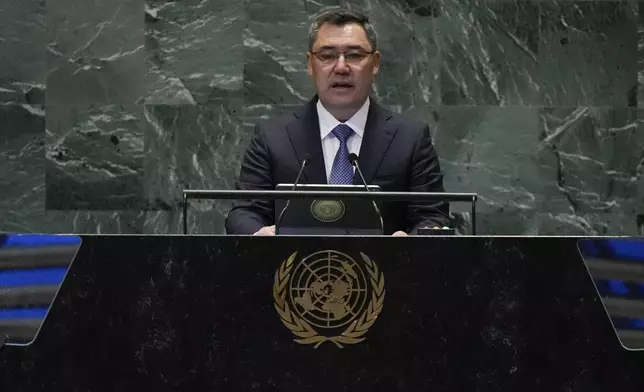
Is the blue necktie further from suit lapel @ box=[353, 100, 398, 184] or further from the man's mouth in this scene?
the man's mouth

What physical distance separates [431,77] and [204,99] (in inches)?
45.8

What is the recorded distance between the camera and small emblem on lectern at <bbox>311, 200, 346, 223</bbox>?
7.70 feet

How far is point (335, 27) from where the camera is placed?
129 inches

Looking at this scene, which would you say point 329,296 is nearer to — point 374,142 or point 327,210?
point 327,210

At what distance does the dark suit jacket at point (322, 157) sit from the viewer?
327 cm

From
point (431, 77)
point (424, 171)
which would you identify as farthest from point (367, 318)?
point (431, 77)

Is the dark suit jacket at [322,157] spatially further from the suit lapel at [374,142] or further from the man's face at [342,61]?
the man's face at [342,61]

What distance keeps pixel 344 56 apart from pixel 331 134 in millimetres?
301

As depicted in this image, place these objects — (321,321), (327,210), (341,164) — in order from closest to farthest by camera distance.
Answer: (321,321), (327,210), (341,164)

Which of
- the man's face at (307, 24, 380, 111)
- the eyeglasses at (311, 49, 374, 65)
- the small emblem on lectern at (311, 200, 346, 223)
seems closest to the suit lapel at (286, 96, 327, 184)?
the man's face at (307, 24, 380, 111)

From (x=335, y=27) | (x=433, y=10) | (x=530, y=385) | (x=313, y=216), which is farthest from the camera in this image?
(x=433, y=10)

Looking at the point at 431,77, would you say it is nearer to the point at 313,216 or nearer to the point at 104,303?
the point at 313,216

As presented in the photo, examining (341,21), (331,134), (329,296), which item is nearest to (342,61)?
(341,21)

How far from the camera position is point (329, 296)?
76.0 inches
